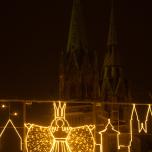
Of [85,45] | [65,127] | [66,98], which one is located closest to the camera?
[65,127]

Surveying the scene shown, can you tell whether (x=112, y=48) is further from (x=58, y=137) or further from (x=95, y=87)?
(x=58, y=137)

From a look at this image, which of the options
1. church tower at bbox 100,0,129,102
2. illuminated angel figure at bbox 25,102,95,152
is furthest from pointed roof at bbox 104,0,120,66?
illuminated angel figure at bbox 25,102,95,152

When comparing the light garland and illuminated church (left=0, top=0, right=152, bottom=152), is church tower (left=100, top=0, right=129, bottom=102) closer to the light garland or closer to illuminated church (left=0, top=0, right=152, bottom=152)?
illuminated church (left=0, top=0, right=152, bottom=152)

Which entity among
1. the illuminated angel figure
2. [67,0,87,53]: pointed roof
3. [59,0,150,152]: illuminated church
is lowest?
the illuminated angel figure

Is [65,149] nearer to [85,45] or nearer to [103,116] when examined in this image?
[103,116]

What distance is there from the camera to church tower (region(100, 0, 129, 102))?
147 feet

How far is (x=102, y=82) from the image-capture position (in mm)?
45281

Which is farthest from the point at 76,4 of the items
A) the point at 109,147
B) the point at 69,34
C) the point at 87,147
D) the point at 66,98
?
the point at 87,147

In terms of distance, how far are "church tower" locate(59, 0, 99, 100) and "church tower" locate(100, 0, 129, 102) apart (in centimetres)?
202

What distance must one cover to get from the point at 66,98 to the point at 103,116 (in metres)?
2.97

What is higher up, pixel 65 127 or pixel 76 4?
pixel 76 4

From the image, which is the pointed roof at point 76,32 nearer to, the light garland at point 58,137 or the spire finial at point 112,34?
the spire finial at point 112,34

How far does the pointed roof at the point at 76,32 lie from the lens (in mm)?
44188

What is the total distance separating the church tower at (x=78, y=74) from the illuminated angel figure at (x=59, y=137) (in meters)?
23.5
